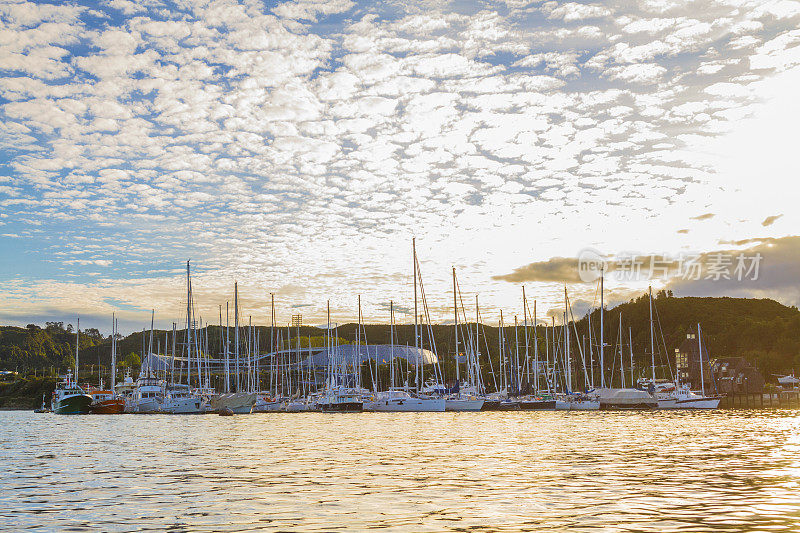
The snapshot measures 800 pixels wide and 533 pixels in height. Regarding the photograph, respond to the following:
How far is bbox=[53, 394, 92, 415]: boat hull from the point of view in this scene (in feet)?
364

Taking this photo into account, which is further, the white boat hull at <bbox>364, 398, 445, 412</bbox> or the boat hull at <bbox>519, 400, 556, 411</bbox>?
the boat hull at <bbox>519, 400, 556, 411</bbox>

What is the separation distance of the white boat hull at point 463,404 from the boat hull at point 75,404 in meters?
58.3

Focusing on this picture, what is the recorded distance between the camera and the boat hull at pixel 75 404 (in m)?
111

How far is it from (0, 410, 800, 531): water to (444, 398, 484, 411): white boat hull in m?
55.7

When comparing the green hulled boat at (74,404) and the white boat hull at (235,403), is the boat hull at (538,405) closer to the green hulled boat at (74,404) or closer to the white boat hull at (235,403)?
the white boat hull at (235,403)

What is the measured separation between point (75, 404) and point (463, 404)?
62536mm

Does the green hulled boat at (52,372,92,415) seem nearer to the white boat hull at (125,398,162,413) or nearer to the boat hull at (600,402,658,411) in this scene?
the white boat hull at (125,398,162,413)

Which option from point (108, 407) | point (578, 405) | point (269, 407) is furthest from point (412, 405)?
point (108, 407)

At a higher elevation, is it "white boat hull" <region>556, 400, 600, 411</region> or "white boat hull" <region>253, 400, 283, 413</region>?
"white boat hull" <region>253, 400, 283, 413</region>

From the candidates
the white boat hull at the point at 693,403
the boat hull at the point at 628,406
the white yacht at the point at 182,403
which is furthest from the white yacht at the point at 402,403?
the white boat hull at the point at 693,403

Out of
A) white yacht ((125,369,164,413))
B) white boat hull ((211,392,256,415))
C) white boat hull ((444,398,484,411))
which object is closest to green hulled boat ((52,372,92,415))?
white yacht ((125,369,164,413))

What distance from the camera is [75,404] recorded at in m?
112

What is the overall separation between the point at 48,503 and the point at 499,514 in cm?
1372

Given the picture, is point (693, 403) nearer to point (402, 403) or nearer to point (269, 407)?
point (402, 403)
